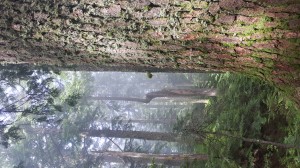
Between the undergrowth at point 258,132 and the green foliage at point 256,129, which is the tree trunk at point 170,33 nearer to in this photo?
the undergrowth at point 258,132

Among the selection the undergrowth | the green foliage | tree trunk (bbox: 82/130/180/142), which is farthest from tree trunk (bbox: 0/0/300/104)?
tree trunk (bbox: 82/130/180/142)

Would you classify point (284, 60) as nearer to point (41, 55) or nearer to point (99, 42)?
point (99, 42)

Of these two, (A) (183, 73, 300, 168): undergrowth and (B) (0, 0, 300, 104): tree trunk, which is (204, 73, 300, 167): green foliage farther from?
(B) (0, 0, 300, 104): tree trunk

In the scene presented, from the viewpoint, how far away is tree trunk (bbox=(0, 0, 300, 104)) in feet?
9.47

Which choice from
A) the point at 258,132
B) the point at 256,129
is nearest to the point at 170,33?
the point at 256,129

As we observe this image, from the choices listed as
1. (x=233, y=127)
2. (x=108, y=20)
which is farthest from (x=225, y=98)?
(x=108, y=20)

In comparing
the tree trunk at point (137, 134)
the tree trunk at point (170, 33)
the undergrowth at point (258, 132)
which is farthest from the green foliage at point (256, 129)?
the tree trunk at point (137, 134)

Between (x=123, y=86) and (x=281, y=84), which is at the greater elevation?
(x=281, y=84)

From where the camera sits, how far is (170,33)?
10.5 feet

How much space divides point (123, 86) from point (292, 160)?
107 feet

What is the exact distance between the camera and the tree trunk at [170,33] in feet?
9.47

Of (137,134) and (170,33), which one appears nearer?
(170,33)

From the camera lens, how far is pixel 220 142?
6.84 m

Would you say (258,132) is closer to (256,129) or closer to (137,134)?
(256,129)
